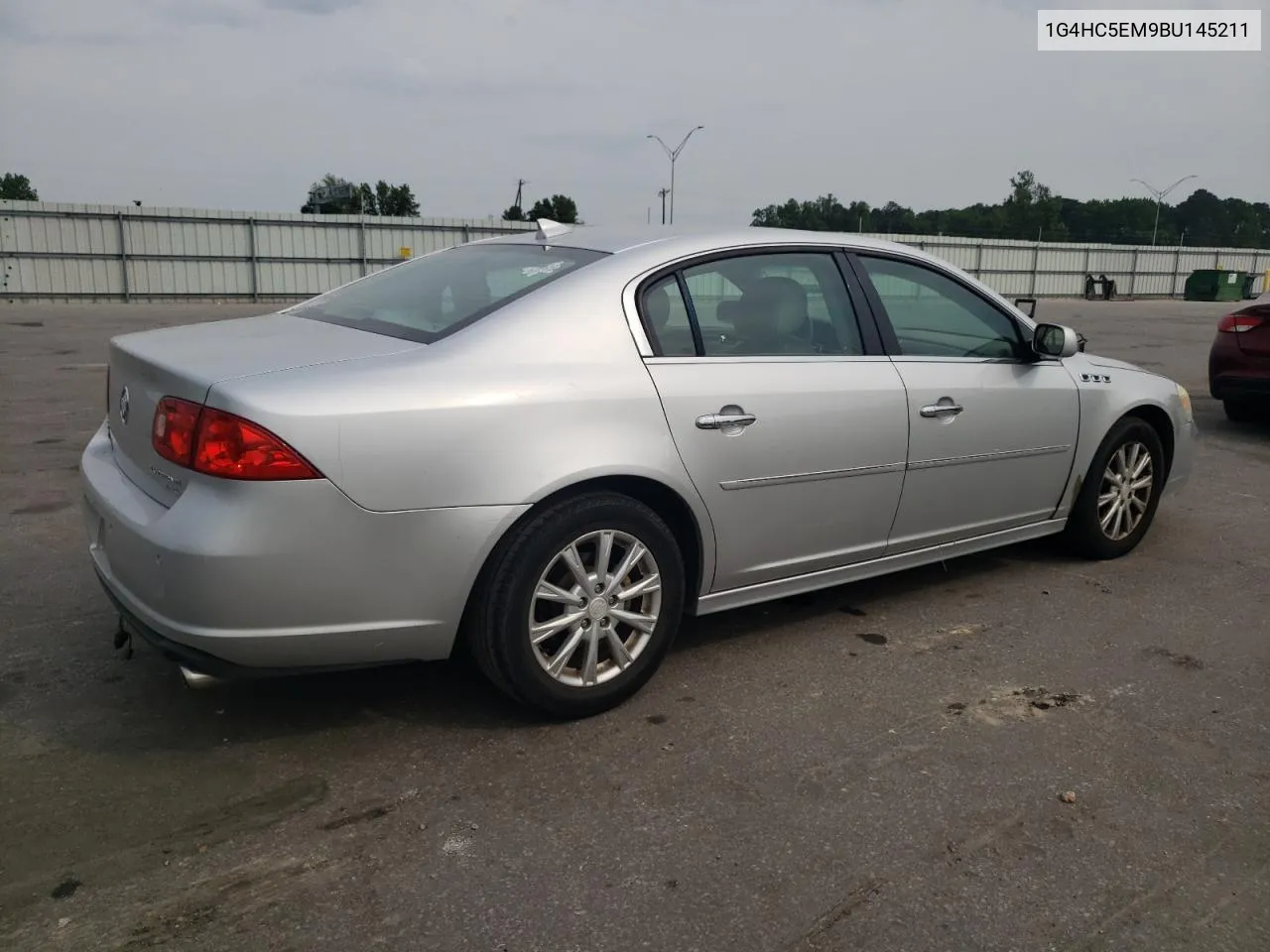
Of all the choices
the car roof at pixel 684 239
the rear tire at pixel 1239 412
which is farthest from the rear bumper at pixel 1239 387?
the car roof at pixel 684 239

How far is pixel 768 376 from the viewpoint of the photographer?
138 inches

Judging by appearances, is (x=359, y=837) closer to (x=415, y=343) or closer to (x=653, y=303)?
(x=415, y=343)

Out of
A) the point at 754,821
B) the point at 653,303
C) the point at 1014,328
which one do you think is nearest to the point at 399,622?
the point at 754,821

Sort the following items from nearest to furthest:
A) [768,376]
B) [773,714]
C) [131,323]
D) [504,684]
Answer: [504,684]
[773,714]
[768,376]
[131,323]

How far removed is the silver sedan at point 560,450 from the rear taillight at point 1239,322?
4.93 meters

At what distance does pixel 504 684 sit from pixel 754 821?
0.84 m

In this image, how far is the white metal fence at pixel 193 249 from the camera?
27203 millimetres

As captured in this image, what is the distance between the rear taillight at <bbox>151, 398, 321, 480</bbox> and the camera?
103 inches

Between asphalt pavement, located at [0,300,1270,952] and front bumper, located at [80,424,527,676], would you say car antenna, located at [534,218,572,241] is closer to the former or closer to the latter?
front bumper, located at [80,424,527,676]

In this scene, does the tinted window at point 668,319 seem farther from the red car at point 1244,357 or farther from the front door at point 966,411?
the red car at point 1244,357

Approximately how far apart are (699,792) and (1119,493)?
3050mm

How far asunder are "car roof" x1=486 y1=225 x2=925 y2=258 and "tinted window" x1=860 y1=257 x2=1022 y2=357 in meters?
0.11

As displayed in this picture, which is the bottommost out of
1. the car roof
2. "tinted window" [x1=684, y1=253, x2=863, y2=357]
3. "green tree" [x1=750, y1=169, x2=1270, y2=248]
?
"tinted window" [x1=684, y1=253, x2=863, y2=357]

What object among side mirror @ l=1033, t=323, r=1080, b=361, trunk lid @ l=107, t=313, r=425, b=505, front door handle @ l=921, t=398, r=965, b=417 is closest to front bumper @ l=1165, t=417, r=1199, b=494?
side mirror @ l=1033, t=323, r=1080, b=361
